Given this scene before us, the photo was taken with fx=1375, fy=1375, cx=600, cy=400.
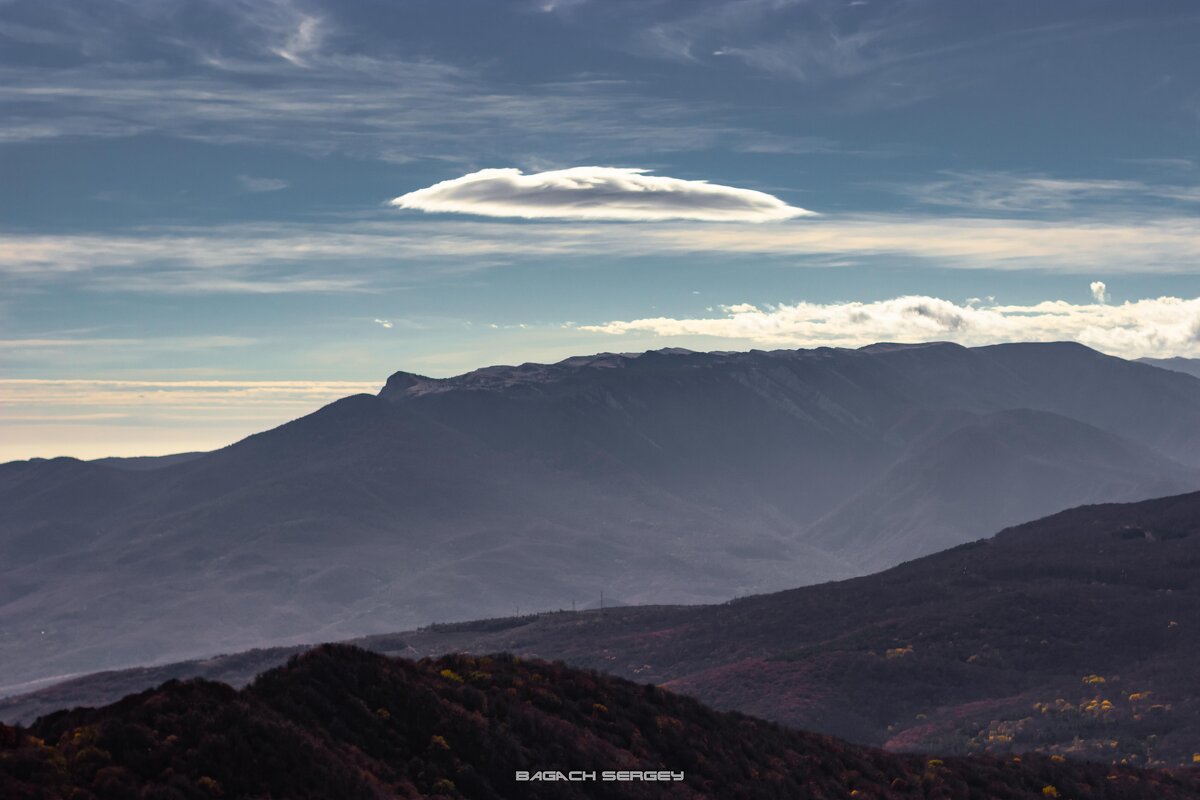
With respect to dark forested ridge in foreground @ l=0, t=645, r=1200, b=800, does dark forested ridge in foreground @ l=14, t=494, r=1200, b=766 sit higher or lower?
lower

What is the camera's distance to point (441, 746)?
4288 centimetres

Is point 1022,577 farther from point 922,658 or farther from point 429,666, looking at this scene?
point 429,666

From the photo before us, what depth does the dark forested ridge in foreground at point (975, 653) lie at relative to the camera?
380 feet

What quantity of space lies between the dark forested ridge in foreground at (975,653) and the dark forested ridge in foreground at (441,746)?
49755 millimetres

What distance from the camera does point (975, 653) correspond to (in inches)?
5758

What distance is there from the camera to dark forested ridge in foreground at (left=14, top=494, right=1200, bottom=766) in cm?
11569

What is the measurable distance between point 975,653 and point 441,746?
113857mm

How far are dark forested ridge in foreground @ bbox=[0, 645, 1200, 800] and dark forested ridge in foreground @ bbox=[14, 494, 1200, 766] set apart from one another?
4976cm

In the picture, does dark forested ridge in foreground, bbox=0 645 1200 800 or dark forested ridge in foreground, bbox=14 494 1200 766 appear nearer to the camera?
dark forested ridge in foreground, bbox=0 645 1200 800

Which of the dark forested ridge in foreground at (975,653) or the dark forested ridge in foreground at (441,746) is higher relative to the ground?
the dark forested ridge in foreground at (441,746)

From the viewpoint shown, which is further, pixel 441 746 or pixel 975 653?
pixel 975 653

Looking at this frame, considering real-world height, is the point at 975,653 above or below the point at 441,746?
below

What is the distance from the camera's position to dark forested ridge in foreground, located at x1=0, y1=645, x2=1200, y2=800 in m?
35.4

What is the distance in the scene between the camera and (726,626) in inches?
7215
